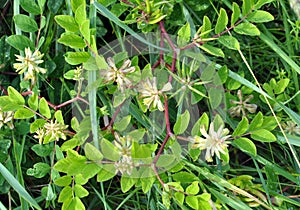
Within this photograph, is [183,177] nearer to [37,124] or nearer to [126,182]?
[126,182]

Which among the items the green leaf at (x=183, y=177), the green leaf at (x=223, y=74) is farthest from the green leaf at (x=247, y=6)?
the green leaf at (x=183, y=177)

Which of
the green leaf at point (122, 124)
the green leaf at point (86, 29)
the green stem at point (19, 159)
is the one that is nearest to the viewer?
the green leaf at point (86, 29)

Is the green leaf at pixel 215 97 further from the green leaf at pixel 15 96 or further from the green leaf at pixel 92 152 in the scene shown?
the green leaf at pixel 15 96

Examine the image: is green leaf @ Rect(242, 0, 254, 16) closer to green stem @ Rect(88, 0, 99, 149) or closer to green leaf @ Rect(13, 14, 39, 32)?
green stem @ Rect(88, 0, 99, 149)

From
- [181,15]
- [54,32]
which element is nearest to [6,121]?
[54,32]

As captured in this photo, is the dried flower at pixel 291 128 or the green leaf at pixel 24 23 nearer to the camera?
the green leaf at pixel 24 23

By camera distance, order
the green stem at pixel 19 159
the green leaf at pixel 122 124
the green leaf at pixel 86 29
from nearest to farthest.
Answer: the green leaf at pixel 86 29 < the green leaf at pixel 122 124 < the green stem at pixel 19 159

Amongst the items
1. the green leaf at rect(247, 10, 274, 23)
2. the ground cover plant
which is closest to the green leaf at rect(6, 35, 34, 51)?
the ground cover plant
